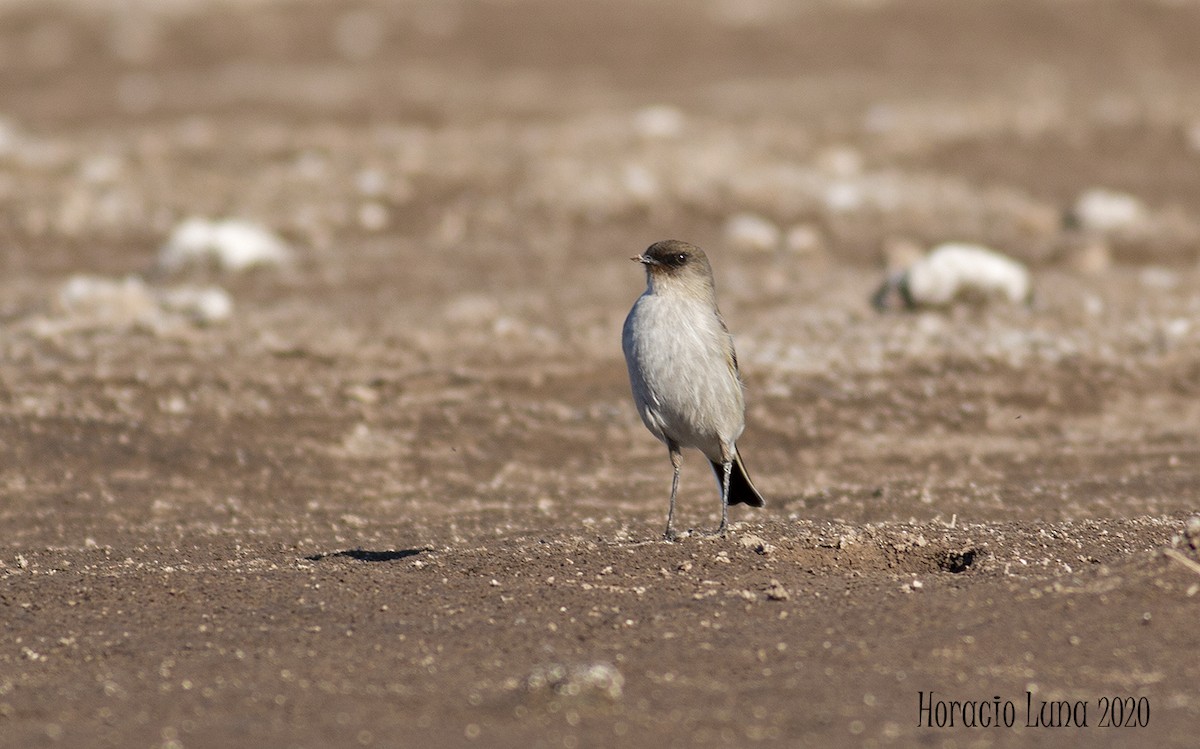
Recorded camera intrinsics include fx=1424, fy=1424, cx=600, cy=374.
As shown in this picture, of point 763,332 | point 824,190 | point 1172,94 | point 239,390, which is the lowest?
point 239,390

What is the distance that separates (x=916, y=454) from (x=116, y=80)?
1822 cm

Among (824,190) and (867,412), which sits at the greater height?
(824,190)

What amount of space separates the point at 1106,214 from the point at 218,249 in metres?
9.49

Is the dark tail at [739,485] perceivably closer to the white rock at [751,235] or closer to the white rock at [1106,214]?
the white rock at [751,235]

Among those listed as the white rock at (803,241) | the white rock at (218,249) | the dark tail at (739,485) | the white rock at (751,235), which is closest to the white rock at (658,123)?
the white rock at (751,235)

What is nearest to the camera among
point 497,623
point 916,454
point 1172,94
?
point 497,623

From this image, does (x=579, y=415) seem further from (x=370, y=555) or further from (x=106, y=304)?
(x=106, y=304)

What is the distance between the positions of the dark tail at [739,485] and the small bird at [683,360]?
0.54ft

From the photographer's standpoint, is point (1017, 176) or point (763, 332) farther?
point (1017, 176)

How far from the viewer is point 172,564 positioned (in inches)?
280

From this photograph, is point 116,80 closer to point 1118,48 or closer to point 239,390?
point 239,390

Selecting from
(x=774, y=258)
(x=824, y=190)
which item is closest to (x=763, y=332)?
(x=774, y=258)

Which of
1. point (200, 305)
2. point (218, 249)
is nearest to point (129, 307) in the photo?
point (200, 305)

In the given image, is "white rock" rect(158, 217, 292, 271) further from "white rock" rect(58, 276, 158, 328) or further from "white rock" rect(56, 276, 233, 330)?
"white rock" rect(58, 276, 158, 328)
